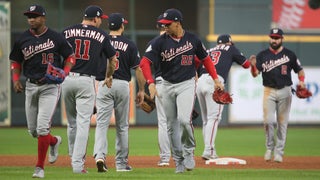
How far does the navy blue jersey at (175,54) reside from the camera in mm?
11211

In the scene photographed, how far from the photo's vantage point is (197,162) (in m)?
13.7

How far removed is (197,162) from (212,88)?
4.29 ft

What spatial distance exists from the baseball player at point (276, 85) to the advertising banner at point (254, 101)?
10.4 m

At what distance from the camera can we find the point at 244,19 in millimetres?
25719

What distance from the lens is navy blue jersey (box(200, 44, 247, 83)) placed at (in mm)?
14234

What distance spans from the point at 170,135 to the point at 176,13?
164cm

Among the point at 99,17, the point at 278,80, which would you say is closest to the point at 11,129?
the point at 278,80

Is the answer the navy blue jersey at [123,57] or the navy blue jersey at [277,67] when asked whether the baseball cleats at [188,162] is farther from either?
the navy blue jersey at [277,67]

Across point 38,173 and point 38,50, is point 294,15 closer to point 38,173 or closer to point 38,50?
point 38,50

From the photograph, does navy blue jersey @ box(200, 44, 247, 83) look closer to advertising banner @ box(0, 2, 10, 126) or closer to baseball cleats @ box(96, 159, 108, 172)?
baseball cleats @ box(96, 159, 108, 172)

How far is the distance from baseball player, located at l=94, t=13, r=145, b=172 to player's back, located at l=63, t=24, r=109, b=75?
1.76 feet

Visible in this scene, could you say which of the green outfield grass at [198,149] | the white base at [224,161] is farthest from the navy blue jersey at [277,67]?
the green outfield grass at [198,149]

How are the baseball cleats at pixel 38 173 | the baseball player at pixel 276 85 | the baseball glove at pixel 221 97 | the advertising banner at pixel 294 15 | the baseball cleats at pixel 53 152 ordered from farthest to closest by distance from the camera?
the advertising banner at pixel 294 15 < the baseball player at pixel 276 85 < the baseball cleats at pixel 53 152 < the baseball glove at pixel 221 97 < the baseball cleats at pixel 38 173

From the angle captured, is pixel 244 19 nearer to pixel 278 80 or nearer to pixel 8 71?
pixel 8 71
